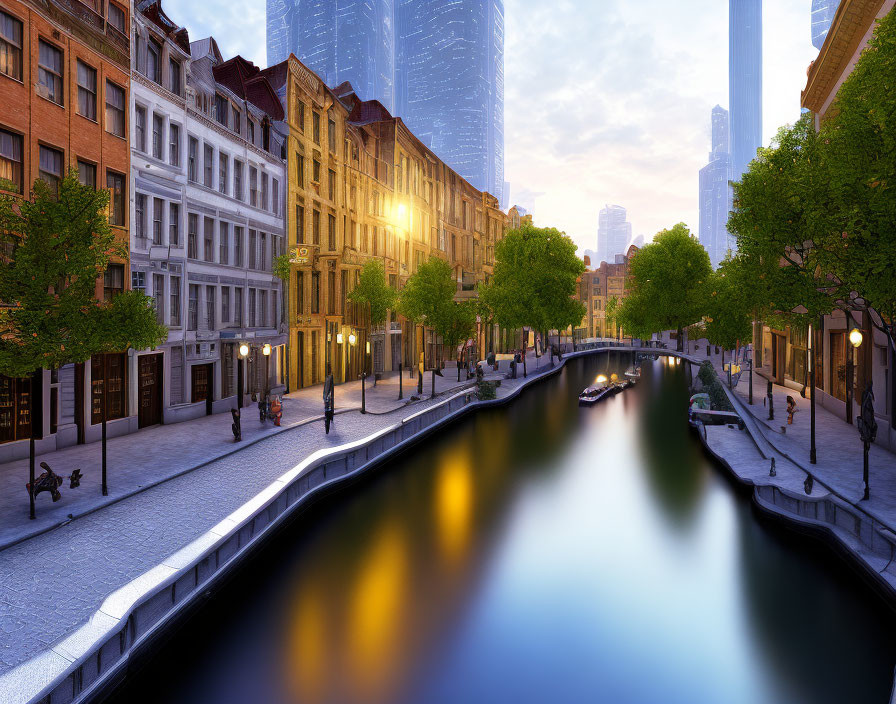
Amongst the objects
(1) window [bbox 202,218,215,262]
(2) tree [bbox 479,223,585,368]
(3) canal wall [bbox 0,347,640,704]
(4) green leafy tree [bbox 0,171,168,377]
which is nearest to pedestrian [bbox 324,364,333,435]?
(3) canal wall [bbox 0,347,640,704]

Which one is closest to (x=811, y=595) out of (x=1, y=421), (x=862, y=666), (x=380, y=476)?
(x=862, y=666)

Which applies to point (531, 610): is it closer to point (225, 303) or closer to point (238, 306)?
point (225, 303)

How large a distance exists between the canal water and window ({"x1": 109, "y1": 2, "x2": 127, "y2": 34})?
2100 centimetres

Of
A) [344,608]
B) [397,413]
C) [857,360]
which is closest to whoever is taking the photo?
[344,608]

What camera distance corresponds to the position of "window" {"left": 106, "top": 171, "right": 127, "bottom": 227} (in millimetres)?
22562

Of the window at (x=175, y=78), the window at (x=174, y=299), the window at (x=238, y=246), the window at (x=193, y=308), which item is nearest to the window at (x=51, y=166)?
the window at (x=174, y=299)

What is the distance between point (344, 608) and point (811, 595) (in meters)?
10.2

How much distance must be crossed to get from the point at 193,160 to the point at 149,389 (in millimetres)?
11572

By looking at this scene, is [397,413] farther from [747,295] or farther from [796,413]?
[796,413]

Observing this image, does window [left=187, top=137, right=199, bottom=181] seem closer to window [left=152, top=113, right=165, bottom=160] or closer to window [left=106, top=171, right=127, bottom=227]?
window [left=152, top=113, right=165, bottom=160]

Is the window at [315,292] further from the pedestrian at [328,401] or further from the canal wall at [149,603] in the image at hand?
the canal wall at [149,603]

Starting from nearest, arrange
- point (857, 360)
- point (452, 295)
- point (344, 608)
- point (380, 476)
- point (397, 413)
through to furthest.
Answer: point (344, 608) → point (380, 476) → point (857, 360) → point (397, 413) → point (452, 295)

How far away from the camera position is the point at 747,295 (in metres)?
28.4

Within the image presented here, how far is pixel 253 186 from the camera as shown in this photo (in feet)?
108
